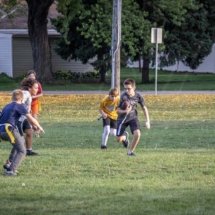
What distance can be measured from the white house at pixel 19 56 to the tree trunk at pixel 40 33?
31.2 ft

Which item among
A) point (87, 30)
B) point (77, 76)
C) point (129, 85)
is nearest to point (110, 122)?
point (129, 85)

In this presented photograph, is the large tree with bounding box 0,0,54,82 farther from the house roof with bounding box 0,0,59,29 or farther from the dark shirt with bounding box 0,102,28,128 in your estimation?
the dark shirt with bounding box 0,102,28,128

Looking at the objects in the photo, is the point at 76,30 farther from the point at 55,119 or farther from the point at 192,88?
the point at 55,119

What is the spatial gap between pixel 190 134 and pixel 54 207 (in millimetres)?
11697

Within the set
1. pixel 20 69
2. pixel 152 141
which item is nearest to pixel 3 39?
pixel 20 69

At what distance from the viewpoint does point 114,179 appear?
36.6ft

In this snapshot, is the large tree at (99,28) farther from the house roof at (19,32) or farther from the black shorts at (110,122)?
the black shorts at (110,122)

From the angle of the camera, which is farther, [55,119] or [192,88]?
[192,88]

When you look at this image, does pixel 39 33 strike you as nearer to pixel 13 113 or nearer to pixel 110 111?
pixel 110 111

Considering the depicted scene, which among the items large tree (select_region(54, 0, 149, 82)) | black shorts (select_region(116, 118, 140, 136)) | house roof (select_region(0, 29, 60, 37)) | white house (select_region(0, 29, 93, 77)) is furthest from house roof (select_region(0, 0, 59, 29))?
black shorts (select_region(116, 118, 140, 136))

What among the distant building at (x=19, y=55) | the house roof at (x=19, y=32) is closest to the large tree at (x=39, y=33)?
the distant building at (x=19, y=55)

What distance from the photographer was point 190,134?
20328 mm

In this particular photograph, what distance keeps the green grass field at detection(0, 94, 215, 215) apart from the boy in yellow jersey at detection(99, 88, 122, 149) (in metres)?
0.41

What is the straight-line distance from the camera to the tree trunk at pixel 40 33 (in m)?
41.2
